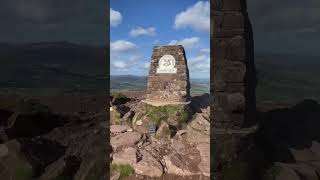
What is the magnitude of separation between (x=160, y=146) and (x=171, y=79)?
4.24 metres

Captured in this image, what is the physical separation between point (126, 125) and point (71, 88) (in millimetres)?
9790

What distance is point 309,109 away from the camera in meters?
3.70

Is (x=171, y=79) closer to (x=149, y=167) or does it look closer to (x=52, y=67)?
(x=149, y=167)

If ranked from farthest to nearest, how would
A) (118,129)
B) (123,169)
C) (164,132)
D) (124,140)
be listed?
(118,129) < (164,132) < (124,140) < (123,169)

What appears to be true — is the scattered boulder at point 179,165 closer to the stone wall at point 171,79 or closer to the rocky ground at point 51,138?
Result: the stone wall at point 171,79

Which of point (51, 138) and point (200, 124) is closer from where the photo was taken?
point (51, 138)

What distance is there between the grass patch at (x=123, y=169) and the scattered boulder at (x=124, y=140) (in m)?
1.15

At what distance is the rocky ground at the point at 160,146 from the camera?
8.83 m

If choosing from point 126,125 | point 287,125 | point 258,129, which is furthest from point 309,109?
point 126,125

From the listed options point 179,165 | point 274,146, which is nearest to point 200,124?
point 179,165

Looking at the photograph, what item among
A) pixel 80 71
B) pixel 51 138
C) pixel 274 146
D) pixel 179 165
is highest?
pixel 80 71

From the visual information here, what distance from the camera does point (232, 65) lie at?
12.7ft

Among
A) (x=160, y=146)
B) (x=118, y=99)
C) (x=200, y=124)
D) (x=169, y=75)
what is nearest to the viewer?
(x=160, y=146)

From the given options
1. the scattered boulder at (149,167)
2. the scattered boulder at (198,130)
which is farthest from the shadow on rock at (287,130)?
the scattered boulder at (198,130)
